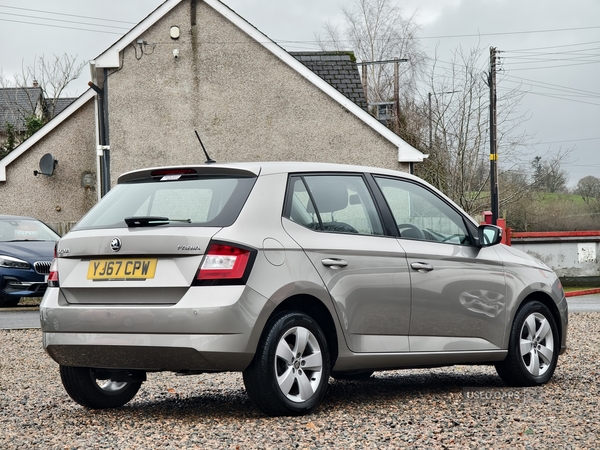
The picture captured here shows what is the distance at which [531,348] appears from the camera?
7.74 meters

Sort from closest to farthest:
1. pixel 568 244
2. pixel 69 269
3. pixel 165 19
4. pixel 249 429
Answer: pixel 249 429 < pixel 69 269 < pixel 165 19 < pixel 568 244

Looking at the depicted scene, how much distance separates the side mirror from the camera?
7.53 meters

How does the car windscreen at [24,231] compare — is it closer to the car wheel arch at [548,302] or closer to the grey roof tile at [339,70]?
the grey roof tile at [339,70]

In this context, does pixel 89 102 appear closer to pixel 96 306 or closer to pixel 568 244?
pixel 568 244

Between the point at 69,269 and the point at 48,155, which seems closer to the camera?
the point at 69,269

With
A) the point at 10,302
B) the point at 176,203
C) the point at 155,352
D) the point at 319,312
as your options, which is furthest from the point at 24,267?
the point at 155,352

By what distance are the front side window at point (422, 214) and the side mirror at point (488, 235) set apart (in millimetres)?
98

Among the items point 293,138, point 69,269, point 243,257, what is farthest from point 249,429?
point 293,138

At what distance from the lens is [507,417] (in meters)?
6.06

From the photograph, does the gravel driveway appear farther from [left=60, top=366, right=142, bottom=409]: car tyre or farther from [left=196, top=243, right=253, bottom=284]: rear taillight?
[left=196, top=243, right=253, bottom=284]: rear taillight

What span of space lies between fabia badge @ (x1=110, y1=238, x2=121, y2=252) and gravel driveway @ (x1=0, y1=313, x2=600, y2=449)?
1063 mm

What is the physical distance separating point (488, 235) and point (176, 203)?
256 centimetres

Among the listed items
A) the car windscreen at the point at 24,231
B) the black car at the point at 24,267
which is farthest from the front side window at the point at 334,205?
the car windscreen at the point at 24,231

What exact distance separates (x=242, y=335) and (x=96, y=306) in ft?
3.13
